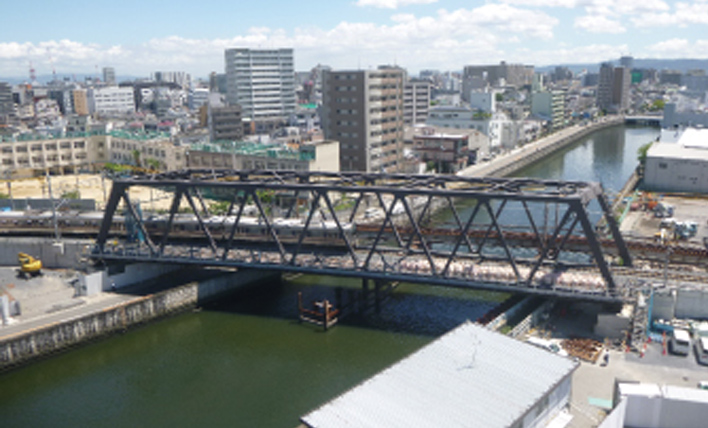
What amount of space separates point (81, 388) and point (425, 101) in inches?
3644

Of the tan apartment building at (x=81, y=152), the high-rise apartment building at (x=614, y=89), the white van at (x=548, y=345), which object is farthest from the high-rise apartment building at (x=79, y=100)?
the white van at (x=548, y=345)

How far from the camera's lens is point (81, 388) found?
23016 mm

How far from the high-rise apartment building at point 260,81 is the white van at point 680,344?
299 ft

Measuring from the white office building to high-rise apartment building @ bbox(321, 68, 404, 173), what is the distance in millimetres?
93024

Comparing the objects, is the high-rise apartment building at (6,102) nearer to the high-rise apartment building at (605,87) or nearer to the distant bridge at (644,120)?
the distant bridge at (644,120)

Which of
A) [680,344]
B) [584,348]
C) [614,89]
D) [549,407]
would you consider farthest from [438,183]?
[614,89]

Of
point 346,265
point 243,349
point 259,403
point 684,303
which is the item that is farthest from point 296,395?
point 684,303

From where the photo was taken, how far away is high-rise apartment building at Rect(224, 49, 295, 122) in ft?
348

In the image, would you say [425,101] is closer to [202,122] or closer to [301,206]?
[202,122]

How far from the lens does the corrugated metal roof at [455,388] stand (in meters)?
14.1

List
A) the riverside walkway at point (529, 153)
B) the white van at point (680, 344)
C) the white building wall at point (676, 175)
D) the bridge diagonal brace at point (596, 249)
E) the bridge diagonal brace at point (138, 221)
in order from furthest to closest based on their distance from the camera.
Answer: the riverside walkway at point (529, 153)
the white building wall at point (676, 175)
the bridge diagonal brace at point (138, 221)
the bridge diagonal brace at point (596, 249)
the white van at point (680, 344)

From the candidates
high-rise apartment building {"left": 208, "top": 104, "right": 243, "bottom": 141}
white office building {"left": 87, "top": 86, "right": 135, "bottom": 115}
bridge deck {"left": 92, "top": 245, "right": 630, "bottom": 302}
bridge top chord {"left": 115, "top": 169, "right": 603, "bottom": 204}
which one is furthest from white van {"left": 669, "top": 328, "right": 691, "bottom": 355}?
white office building {"left": 87, "top": 86, "right": 135, "bottom": 115}

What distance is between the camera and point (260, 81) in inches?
4257

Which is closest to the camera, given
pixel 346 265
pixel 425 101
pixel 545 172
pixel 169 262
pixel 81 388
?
pixel 81 388
